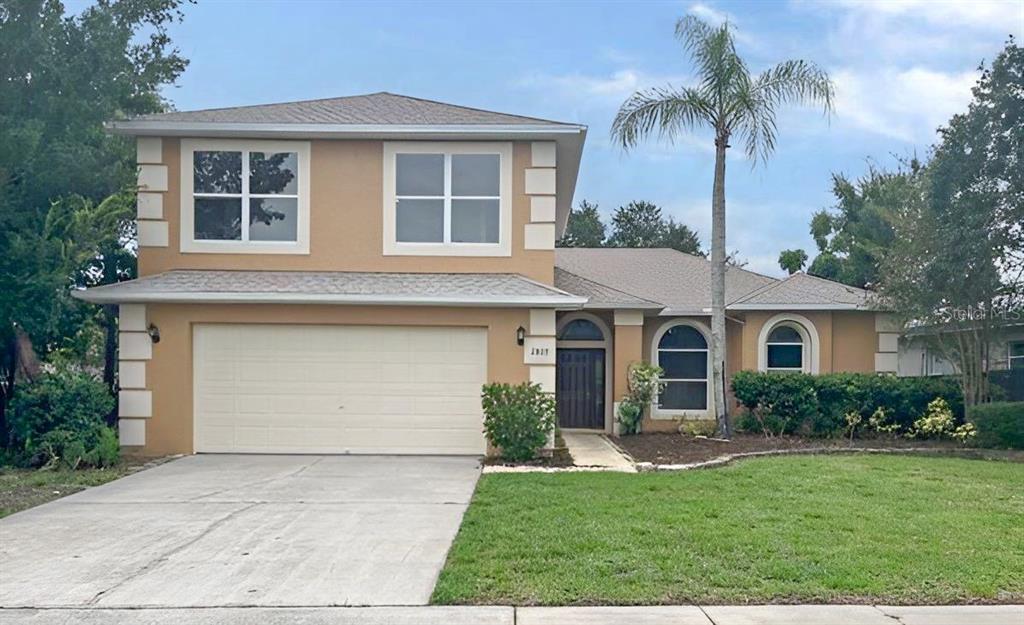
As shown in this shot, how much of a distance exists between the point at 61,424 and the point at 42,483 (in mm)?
1695

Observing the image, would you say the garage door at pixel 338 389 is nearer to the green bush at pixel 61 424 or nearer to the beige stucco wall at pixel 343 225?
the beige stucco wall at pixel 343 225

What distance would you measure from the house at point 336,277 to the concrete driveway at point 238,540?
191 centimetres

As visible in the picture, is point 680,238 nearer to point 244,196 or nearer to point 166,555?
point 244,196

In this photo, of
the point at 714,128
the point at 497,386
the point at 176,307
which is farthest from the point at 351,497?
the point at 714,128

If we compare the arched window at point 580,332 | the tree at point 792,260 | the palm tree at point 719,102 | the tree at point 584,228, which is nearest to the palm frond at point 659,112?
the palm tree at point 719,102

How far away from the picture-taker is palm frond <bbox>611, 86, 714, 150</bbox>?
14852 mm

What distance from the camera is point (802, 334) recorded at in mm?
17844

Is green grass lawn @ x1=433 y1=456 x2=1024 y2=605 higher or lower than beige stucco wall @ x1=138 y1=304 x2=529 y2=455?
lower

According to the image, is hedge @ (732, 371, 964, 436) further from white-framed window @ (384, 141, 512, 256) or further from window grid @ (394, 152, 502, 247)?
window grid @ (394, 152, 502, 247)

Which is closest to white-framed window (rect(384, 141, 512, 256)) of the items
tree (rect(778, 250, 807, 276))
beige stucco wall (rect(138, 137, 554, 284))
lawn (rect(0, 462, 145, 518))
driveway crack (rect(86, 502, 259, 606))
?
beige stucco wall (rect(138, 137, 554, 284))

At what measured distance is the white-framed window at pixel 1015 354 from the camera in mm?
17500

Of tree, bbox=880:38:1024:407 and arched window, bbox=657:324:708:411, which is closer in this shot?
tree, bbox=880:38:1024:407

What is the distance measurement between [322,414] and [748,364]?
9.31m

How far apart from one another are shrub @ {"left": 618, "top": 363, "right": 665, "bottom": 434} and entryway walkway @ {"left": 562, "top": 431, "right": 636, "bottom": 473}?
627 mm
